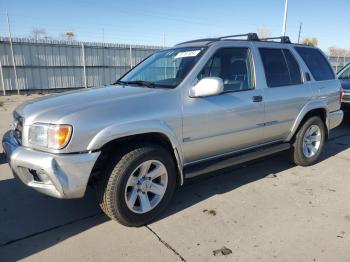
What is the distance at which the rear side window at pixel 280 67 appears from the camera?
423cm

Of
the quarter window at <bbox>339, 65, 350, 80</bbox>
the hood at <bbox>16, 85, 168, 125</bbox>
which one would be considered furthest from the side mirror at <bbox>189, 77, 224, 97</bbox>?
the quarter window at <bbox>339, 65, 350, 80</bbox>

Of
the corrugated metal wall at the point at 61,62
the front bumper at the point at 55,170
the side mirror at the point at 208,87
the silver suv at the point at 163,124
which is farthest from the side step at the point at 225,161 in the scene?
the corrugated metal wall at the point at 61,62

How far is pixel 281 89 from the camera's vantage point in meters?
4.32

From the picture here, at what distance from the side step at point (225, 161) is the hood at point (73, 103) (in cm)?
96

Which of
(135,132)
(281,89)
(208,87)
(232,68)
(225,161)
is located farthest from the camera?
(281,89)

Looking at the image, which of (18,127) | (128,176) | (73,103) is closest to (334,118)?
(128,176)

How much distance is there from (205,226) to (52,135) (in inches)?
67.8

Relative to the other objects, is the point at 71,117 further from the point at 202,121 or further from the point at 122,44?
the point at 122,44

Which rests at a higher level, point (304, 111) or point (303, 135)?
point (304, 111)

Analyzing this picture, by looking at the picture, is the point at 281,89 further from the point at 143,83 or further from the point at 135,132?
the point at 135,132

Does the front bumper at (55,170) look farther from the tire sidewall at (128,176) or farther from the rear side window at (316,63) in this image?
the rear side window at (316,63)

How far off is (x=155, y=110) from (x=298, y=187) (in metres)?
2.36

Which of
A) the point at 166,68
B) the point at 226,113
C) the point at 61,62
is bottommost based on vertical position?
the point at 226,113

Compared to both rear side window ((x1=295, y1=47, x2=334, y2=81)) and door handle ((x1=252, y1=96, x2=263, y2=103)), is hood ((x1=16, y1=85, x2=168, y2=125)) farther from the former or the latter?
rear side window ((x1=295, y1=47, x2=334, y2=81))
